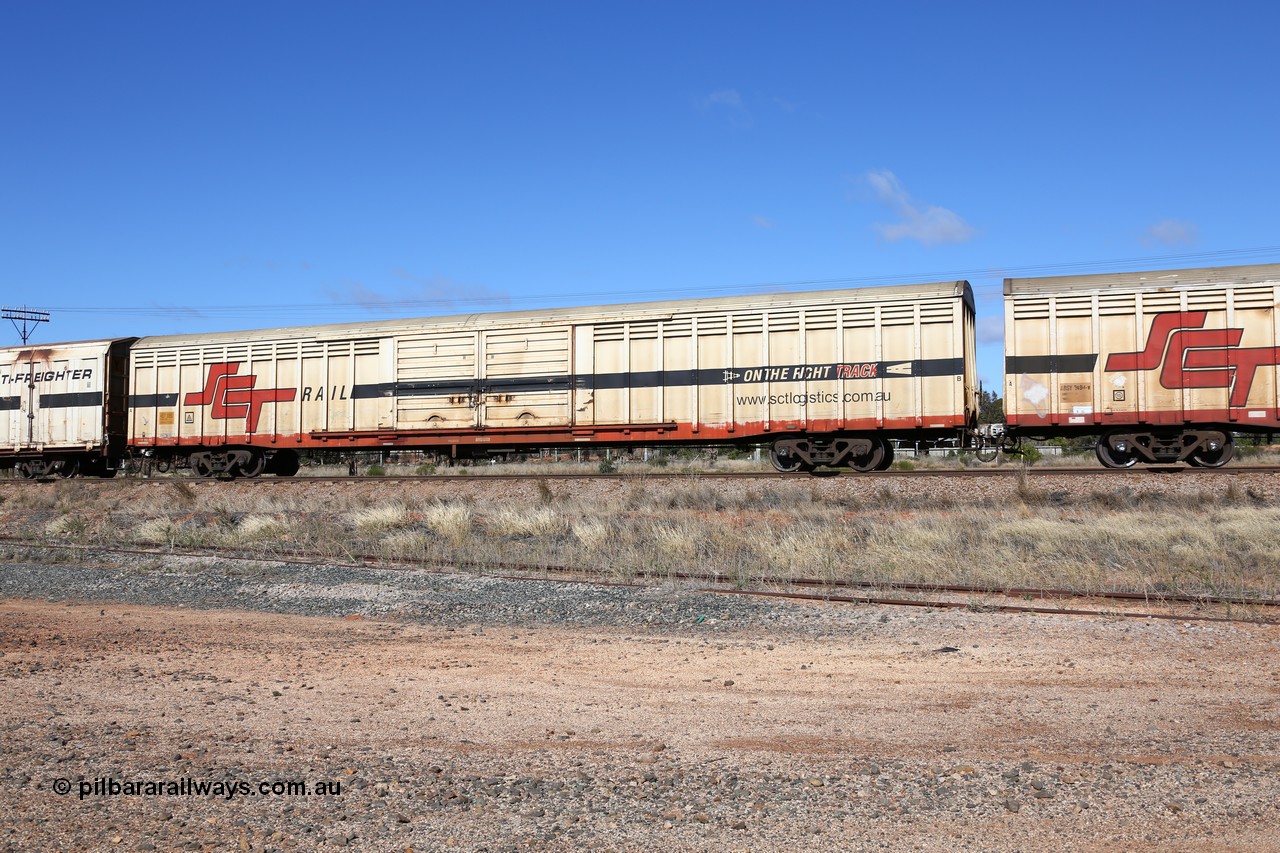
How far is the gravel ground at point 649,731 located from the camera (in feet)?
12.2

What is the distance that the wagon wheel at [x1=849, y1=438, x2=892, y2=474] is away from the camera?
18344mm

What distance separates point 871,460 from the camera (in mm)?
18406

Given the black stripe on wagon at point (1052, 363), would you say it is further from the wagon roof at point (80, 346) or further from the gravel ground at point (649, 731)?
the wagon roof at point (80, 346)

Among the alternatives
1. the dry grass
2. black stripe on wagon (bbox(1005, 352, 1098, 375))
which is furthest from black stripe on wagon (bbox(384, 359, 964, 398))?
the dry grass

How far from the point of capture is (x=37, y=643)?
7336mm

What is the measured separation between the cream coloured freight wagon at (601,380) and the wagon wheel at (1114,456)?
243 centimetres

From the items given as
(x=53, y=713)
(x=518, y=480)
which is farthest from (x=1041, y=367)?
(x=53, y=713)

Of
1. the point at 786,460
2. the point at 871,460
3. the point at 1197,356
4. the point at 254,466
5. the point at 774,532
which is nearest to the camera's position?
the point at 774,532

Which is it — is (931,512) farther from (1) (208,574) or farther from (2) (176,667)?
(2) (176,667)

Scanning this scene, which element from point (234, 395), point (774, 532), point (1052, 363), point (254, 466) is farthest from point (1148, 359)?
point (254, 466)

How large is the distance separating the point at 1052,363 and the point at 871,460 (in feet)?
11.8

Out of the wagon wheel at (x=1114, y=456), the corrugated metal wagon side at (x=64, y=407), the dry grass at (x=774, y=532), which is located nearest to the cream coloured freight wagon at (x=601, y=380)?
the dry grass at (x=774, y=532)

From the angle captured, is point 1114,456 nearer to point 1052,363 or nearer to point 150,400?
point 1052,363

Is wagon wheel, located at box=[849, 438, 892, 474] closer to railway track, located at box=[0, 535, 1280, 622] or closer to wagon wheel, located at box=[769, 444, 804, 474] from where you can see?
wagon wheel, located at box=[769, 444, 804, 474]
